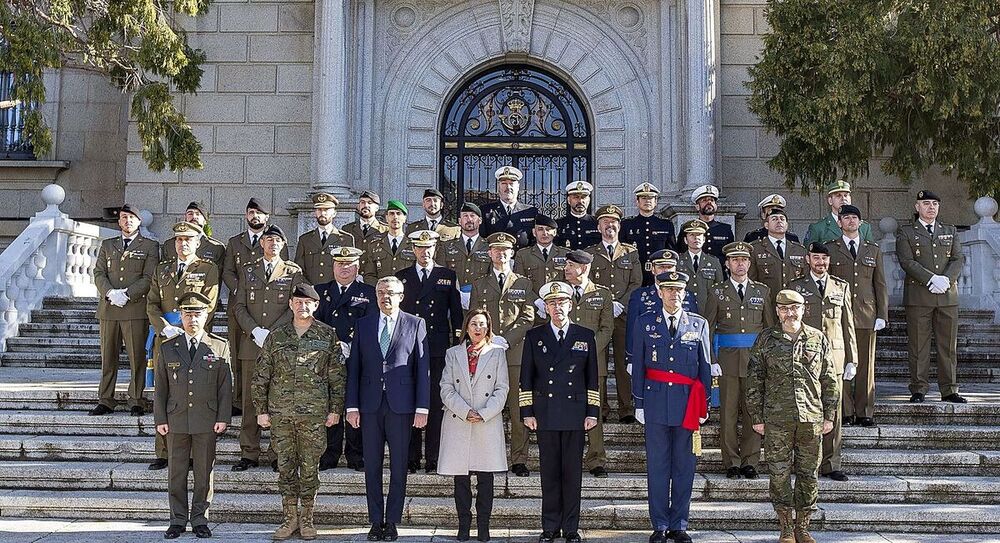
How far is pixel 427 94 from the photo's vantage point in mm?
14180

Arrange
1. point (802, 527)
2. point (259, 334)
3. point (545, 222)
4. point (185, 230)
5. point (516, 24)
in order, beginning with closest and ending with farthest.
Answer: point (802, 527) < point (259, 334) < point (185, 230) < point (545, 222) < point (516, 24)

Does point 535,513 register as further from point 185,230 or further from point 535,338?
point 185,230

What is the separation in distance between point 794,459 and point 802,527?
1.57 feet

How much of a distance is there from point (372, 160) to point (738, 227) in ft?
17.9

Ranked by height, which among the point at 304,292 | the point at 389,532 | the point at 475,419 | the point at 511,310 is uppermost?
the point at 304,292

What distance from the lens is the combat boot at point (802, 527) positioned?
6.62 meters

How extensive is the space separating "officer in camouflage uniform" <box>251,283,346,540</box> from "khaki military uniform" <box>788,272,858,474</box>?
3.97m

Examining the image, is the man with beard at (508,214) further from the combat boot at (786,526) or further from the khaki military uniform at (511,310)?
the combat boot at (786,526)

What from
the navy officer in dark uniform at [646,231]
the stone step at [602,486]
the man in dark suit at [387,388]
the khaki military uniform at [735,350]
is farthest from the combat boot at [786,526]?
the navy officer in dark uniform at [646,231]

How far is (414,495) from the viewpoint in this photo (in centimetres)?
754

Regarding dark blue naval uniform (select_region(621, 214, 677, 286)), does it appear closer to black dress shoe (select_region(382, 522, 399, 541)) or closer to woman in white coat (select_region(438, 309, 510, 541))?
woman in white coat (select_region(438, 309, 510, 541))

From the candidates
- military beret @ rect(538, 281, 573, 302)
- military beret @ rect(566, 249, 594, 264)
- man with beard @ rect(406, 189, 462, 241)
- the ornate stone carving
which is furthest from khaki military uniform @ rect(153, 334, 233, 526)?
the ornate stone carving

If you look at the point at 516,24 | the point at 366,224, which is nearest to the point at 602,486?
the point at 366,224

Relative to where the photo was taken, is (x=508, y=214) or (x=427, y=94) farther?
(x=427, y=94)
